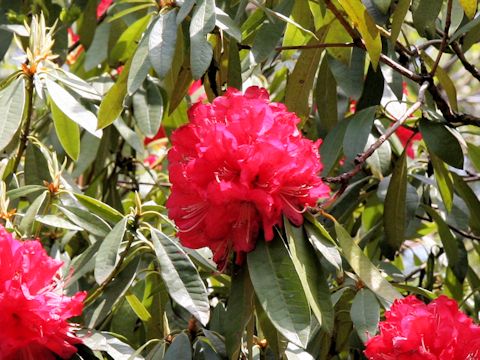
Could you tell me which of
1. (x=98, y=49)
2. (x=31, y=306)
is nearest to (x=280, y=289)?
(x=31, y=306)

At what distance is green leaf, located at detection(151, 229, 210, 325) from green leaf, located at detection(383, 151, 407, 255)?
458mm

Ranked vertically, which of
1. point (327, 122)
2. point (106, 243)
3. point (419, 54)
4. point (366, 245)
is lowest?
point (366, 245)

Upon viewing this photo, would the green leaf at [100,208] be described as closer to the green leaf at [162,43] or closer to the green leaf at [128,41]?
the green leaf at [162,43]

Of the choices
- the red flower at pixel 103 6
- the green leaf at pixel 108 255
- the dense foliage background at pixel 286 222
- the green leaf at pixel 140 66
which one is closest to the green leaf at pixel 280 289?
the dense foliage background at pixel 286 222

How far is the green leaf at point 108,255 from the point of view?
1.40 meters

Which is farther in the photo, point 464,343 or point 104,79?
point 104,79

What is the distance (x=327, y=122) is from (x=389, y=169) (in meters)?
0.22

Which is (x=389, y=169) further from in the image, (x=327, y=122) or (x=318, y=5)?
(x=318, y=5)

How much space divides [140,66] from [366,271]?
0.45 m

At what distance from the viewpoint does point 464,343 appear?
1.30m

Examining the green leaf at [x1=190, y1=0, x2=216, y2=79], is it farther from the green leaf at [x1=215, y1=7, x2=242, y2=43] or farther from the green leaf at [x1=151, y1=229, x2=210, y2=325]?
the green leaf at [x1=151, y1=229, x2=210, y2=325]

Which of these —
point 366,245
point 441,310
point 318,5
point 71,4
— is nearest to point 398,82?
point 318,5

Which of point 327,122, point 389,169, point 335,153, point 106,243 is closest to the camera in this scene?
point 106,243

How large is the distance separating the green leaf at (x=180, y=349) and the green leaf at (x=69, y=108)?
1.35 feet
